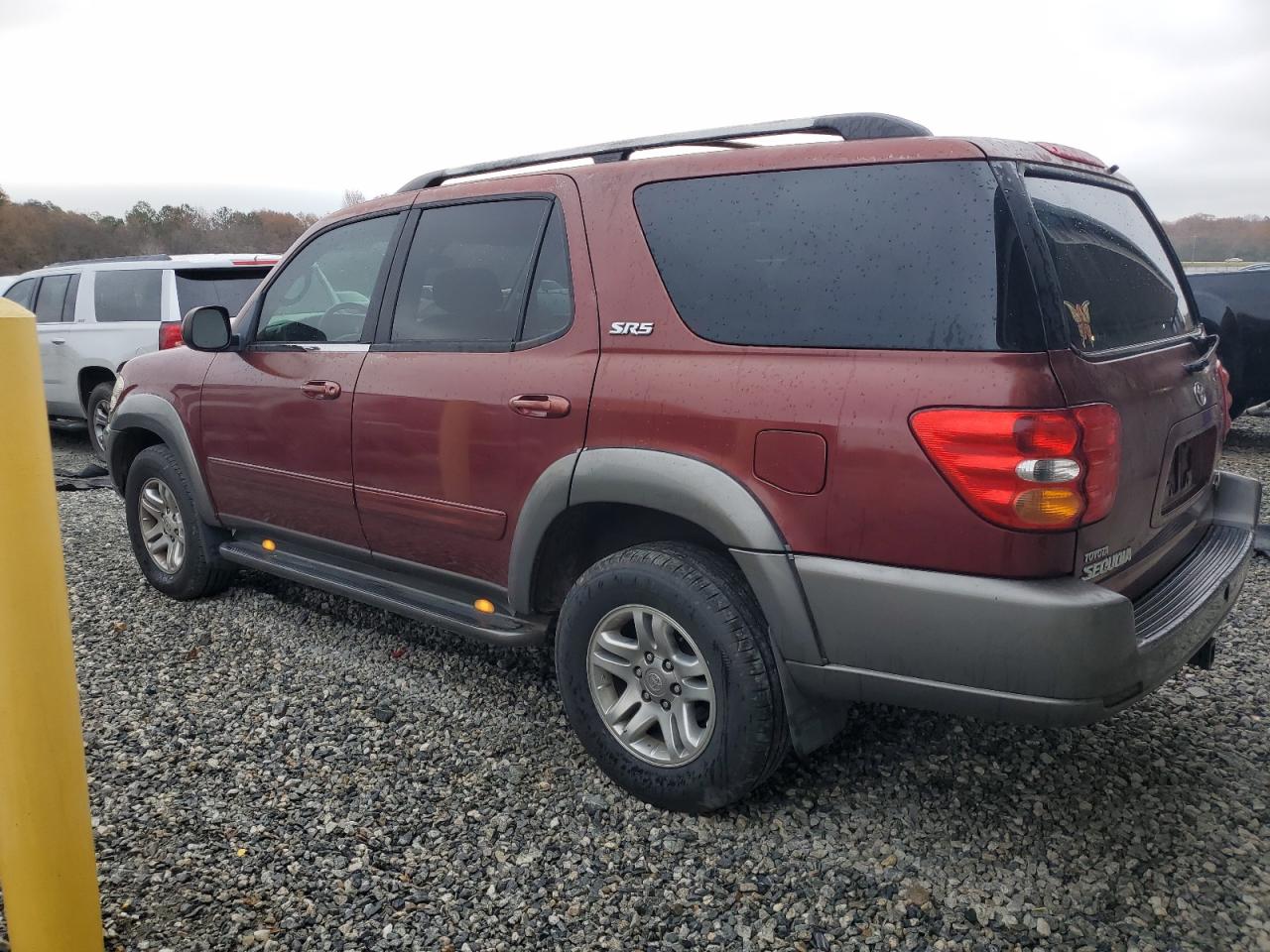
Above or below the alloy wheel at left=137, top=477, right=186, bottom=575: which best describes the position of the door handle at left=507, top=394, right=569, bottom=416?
above

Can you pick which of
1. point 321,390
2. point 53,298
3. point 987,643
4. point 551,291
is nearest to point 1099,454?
point 987,643

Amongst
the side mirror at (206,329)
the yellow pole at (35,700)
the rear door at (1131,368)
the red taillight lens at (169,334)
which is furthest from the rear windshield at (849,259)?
the red taillight lens at (169,334)

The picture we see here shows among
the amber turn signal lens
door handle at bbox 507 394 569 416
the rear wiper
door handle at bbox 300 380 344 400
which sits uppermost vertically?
the rear wiper

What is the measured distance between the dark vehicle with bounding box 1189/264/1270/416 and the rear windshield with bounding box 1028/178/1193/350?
19.7 ft

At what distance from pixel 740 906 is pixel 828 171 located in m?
1.87

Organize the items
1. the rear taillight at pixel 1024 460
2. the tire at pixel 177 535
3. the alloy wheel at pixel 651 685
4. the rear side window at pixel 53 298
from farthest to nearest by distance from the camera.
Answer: the rear side window at pixel 53 298
the tire at pixel 177 535
the alloy wheel at pixel 651 685
the rear taillight at pixel 1024 460

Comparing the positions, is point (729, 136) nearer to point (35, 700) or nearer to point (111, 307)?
point (35, 700)

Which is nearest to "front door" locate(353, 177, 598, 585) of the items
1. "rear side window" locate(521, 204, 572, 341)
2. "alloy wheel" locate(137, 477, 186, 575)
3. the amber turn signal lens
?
"rear side window" locate(521, 204, 572, 341)

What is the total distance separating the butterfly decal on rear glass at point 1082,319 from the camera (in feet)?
7.54

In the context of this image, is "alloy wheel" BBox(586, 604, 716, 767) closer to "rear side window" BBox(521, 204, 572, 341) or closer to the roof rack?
"rear side window" BBox(521, 204, 572, 341)

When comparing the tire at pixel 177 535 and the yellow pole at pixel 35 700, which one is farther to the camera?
the tire at pixel 177 535

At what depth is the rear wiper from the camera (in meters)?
2.77

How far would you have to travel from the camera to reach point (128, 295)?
27.3 feet

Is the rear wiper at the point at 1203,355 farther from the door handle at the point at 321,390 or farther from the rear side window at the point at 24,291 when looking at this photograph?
the rear side window at the point at 24,291
